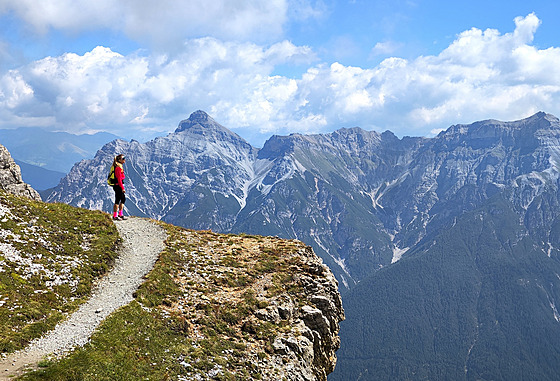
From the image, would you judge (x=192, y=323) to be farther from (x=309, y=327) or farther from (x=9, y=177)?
(x=9, y=177)

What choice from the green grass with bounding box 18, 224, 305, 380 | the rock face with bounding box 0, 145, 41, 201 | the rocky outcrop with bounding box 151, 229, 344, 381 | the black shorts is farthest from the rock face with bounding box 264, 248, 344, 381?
the rock face with bounding box 0, 145, 41, 201

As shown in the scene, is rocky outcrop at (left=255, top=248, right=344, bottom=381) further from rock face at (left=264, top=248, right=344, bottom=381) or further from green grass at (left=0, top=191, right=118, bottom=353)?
green grass at (left=0, top=191, right=118, bottom=353)

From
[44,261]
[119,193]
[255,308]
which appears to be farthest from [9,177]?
[255,308]

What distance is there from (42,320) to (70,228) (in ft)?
53.1

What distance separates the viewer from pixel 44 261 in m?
32.7

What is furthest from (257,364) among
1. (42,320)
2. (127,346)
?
(42,320)

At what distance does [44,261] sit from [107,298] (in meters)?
6.94

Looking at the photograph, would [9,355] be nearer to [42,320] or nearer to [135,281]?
[42,320]

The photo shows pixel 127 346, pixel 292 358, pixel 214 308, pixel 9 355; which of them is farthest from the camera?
pixel 214 308

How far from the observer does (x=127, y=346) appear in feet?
81.5

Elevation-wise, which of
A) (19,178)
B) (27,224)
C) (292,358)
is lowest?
(292,358)

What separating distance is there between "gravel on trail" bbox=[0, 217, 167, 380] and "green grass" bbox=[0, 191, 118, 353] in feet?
2.77

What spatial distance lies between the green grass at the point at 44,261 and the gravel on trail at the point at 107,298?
0.84 metres

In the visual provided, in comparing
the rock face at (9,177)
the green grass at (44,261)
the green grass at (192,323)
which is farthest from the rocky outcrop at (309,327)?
the rock face at (9,177)
